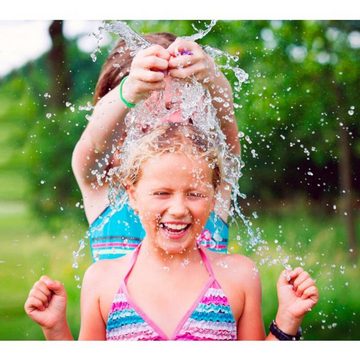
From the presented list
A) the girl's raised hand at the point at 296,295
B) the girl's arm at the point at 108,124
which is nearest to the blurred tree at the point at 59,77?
the girl's arm at the point at 108,124

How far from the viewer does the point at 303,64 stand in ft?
9.01

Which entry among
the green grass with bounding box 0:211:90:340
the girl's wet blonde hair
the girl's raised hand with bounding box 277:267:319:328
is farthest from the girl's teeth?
the green grass with bounding box 0:211:90:340

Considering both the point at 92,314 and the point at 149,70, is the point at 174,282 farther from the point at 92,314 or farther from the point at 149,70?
the point at 149,70

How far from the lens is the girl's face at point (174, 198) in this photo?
5.61 feet

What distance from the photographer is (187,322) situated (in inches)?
68.0

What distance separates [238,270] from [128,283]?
286 millimetres

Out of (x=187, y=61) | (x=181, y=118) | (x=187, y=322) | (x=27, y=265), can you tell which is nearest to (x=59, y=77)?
(x=27, y=265)

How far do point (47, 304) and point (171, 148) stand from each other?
19.3 inches

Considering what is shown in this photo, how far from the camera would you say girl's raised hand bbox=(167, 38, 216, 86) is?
5.63 ft

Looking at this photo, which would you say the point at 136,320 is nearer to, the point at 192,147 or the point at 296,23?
the point at 192,147

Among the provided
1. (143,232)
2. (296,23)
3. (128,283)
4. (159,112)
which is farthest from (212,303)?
(296,23)

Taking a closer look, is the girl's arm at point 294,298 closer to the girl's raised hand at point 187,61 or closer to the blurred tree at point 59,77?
the girl's raised hand at point 187,61

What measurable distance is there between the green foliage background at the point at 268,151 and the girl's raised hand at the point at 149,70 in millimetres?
901

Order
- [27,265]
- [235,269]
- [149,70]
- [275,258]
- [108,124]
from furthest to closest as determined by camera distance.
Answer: [275,258] < [27,265] < [108,124] < [235,269] < [149,70]
